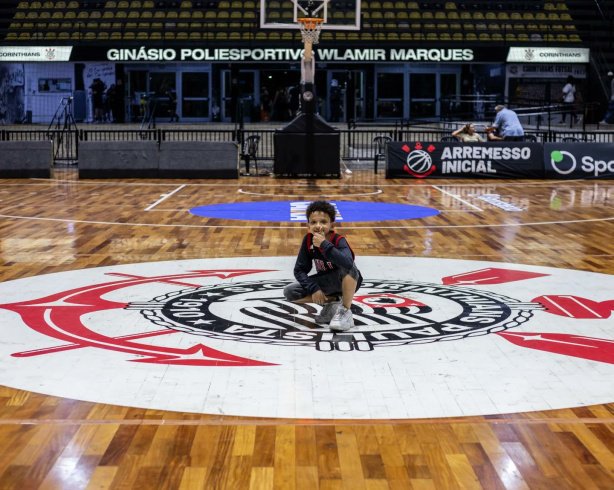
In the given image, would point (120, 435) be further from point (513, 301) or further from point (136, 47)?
point (136, 47)

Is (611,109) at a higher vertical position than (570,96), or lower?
lower

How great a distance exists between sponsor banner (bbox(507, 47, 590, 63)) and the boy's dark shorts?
29.9m

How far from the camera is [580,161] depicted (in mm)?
21953

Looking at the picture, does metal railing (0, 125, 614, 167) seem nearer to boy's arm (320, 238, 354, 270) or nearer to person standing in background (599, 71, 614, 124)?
person standing in background (599, 71, 614, 124)

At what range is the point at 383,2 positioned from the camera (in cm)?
3888

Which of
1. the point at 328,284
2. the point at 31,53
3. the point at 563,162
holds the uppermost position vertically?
the point at 31,53

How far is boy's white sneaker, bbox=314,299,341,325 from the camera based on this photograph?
726 centimetres

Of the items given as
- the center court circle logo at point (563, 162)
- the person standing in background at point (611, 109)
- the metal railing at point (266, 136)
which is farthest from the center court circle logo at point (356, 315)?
the person standing in background at point (611, 109)

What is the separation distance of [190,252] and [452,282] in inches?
138

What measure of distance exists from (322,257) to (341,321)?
0.55 meters

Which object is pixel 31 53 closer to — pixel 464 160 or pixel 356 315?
pixel 464 160

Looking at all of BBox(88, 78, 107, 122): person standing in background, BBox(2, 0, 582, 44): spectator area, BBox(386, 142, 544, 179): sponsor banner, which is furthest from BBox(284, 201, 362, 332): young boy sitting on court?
BBox(88, 78, 107, 122): person standing in background

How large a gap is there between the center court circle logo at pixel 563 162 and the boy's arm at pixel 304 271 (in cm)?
1582

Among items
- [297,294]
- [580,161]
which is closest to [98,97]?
[580,161]
